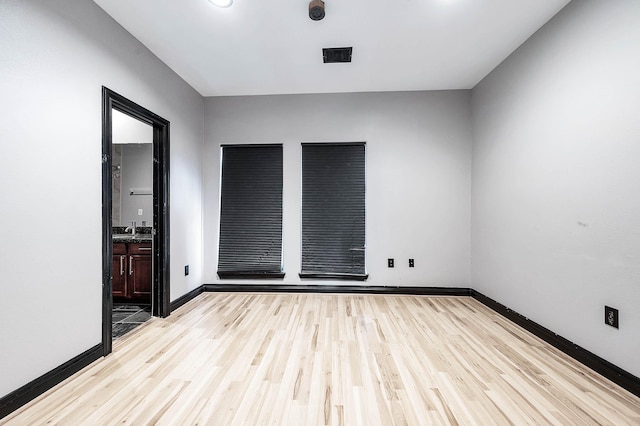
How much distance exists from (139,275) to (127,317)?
53 cm

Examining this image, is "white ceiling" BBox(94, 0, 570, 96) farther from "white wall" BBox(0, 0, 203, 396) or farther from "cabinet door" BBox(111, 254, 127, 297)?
"cabinet door" BBox(111, 254, 127, 297)

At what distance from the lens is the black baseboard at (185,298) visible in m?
3.15

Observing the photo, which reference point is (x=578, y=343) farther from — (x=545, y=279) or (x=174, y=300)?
(x=174, y=300)

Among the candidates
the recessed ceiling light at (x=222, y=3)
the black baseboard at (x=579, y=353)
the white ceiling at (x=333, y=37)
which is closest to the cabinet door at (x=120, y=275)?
the white ceiling at (x=333, y=37)

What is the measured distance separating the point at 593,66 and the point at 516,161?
1.02 meters

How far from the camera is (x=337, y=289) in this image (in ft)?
12.5

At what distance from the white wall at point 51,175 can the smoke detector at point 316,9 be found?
1732 millimetres

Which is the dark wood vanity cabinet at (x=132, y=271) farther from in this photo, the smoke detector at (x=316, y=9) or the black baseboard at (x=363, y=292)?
the smoke detector at (x=316, y=9)

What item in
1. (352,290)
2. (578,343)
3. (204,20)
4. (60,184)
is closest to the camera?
(60,184)

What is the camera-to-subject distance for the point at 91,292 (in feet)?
6.84

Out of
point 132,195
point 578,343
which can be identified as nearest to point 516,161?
point 578,343

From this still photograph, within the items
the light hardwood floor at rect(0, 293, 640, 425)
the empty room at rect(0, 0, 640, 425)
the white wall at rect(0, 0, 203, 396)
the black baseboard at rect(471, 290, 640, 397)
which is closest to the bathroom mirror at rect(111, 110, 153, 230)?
the empty room at rect(0, 0, 640, 425)

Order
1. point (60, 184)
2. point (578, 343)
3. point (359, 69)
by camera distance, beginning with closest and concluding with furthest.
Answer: point (60, 184) → point (578, 343) → point (359, 69)

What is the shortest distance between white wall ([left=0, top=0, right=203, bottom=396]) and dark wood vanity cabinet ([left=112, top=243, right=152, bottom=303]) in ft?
4.09
